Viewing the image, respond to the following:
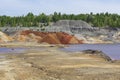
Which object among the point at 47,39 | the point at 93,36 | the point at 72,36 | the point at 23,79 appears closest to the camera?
the point at 23,79

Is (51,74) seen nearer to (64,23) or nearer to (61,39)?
(61,39)

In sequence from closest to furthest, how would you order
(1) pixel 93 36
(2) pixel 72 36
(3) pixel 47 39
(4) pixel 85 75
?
1. (4) pixel 85 75
2. (3) pixel 47 39
3. (2) pixel 72 36
4. (1) pixel 93 36

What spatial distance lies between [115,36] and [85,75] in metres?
158

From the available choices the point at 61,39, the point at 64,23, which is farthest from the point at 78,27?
the point at 61,39

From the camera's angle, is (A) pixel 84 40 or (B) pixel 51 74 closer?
(B) pixel 51 74

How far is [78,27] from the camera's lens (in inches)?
7771

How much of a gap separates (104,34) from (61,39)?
39.0 meters

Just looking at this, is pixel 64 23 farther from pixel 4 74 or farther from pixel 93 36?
pixel 4 74

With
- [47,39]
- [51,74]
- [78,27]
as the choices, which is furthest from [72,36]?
→ [51,74]

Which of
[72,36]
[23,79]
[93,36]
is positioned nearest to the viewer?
[23,79]

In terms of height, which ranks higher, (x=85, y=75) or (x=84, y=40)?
(x=85, y=75)

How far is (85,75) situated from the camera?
37656 mm

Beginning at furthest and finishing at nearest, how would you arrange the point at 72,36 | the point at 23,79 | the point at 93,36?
the point at 93,36
the point at 72,36
the point at 23,79

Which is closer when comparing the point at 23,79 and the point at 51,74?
the point at 23,79
